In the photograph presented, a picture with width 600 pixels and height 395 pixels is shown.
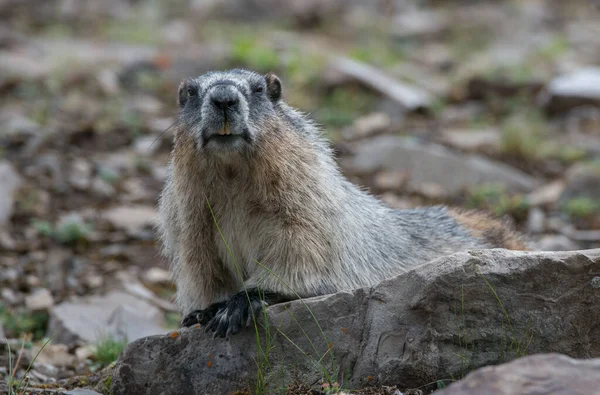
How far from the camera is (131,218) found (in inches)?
433

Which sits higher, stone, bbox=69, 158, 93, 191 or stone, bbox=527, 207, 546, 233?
stone, bbox=69, 158, 93, 191

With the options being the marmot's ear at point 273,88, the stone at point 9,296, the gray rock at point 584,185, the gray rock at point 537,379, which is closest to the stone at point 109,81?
the stone at point 9,296

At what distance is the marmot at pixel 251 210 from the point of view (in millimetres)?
5453

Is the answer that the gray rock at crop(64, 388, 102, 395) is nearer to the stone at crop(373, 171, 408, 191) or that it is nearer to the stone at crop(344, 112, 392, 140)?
the stone at crop(373, 171, 408, 191)

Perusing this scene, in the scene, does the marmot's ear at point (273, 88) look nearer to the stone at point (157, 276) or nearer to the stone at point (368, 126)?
the stone at point (157, 276)

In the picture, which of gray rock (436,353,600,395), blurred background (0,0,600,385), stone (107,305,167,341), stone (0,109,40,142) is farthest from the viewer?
stone (0,109,40,142)

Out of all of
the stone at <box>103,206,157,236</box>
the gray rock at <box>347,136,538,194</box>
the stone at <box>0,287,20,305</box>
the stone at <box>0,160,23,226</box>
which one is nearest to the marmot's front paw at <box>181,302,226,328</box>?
the stone at <box>0,287,20,305</box>

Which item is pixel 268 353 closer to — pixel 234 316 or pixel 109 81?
pixel 234 316

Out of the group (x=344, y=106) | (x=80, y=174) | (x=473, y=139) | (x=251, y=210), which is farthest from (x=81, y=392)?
(x=344, y=106)

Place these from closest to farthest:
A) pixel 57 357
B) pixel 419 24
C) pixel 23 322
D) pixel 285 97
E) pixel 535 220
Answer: pixel 57 357 → pixel 23 322 → pixel 535 220 → pixel 285 97 → pixel 419 24

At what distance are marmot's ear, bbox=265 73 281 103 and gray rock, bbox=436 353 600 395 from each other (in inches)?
122

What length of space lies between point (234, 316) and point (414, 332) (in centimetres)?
120

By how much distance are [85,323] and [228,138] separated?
345cm

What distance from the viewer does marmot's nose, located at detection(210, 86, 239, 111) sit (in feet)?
17.4
